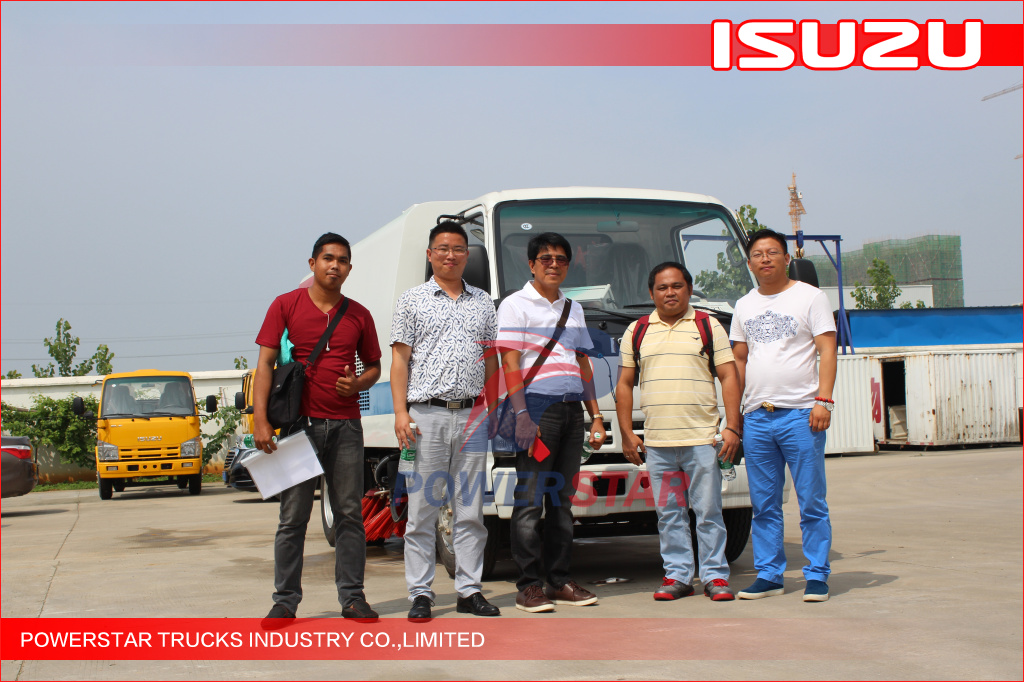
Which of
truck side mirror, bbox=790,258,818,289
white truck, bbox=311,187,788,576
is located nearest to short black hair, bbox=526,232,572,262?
white truck, bbox=311,187,788,576

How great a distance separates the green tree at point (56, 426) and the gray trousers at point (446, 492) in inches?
877

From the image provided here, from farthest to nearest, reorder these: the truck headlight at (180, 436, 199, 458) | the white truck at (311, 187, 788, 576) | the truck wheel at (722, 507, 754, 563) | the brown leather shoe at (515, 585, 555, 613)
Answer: the truck headlight at (180, 436, 199, 458)
the truck wheel at (722, 507, 754, 563)
the white truck at (311, 187, 788, 576)
the brown leather shoe at (515, 585, 555, 613)

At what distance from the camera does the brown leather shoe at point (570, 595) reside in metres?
5.77

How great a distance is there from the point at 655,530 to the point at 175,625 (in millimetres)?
3343

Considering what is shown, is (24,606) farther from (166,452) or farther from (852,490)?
(166,452)

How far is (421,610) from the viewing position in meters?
5.34

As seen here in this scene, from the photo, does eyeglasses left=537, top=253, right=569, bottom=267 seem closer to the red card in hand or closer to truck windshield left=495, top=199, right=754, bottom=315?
truck windshield left=495, top=199, right=754, bottom=315

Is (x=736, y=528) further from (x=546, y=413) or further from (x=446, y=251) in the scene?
(x=446, y=251)

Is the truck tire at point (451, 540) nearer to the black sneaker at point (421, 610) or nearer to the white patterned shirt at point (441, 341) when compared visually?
the black sneaker at point (421, 610)

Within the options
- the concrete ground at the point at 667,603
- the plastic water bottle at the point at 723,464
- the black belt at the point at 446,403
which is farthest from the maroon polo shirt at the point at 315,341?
the plastic water bottle at the point at 723,464

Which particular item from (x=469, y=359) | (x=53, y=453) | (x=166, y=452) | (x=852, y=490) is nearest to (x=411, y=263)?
(x=469, y=359)

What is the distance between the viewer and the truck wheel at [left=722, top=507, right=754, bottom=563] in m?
7.09

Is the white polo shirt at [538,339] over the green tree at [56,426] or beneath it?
over

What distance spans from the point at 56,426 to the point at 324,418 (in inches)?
901
